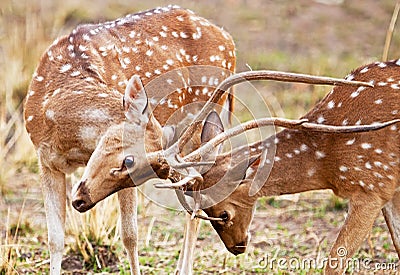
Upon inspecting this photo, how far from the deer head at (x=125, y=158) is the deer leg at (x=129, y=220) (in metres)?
0.94

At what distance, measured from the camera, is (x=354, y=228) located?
5.44 m

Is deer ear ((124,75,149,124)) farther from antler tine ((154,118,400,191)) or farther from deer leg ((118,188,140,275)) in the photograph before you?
deer leg ((118,188,140,275))

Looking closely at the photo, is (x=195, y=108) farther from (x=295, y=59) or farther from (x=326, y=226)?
(x=295, y=59)

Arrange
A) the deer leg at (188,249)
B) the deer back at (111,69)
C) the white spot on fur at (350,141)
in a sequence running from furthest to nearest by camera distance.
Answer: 1. the deer leg at (188,249)
2. the white spot on fur at (350,141)
3. the deer back at (111,69)

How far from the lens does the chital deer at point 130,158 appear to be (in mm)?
4820

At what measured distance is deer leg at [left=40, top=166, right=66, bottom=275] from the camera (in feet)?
18.6

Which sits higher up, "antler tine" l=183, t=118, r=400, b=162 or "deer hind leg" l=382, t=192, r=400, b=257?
"antler tine" l=183, t=118, r=400, b=162

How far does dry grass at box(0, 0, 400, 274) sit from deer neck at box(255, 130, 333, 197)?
1.11 meters

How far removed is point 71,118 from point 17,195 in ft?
10.6

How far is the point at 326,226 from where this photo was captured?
24.7 ft

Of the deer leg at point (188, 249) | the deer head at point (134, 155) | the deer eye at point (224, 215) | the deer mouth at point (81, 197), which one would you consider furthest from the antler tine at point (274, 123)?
the deer leg at point (188, 249)

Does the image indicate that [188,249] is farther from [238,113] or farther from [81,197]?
[238,113]

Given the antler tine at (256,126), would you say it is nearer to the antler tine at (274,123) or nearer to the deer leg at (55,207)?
the antler tine at (274,123)

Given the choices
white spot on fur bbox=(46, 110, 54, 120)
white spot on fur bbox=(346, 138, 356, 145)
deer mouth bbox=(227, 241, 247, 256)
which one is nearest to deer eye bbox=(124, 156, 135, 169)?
white spot on fur bbox=(46, 110, 54, 120)
